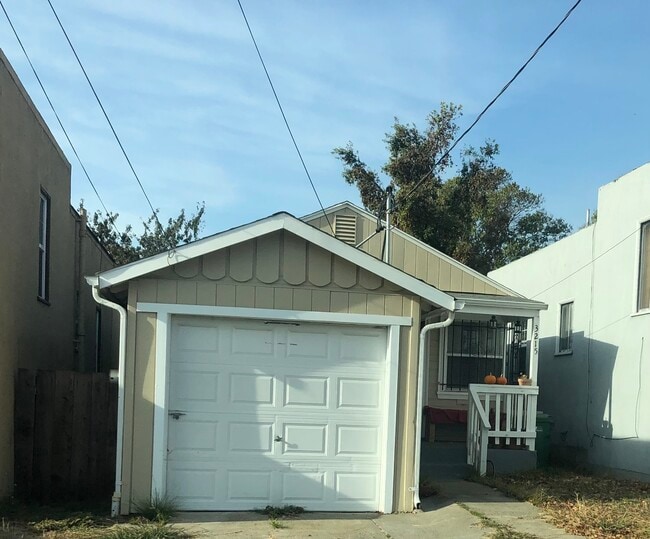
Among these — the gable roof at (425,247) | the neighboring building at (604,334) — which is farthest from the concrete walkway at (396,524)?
the gable roof at (425,247)

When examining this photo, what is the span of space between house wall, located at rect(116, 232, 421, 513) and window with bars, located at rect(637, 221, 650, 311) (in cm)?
436

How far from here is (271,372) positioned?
325 inches

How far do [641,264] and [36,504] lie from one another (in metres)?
8.97

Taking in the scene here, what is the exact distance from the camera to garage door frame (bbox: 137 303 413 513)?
Answer: 7828 millimetres

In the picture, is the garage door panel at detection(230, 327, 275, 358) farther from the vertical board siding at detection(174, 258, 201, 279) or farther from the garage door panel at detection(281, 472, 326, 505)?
the garage door panel at detection(281, 472, 326, 505)

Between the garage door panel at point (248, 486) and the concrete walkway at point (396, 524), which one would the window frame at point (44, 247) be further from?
the concrete walkway at point (396, 524)

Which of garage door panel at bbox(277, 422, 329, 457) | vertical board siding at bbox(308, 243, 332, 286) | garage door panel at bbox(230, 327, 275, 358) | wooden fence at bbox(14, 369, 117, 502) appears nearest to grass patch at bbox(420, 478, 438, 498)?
garage door panel at bbox(277, 422, 329, 457)

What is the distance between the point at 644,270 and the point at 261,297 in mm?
6167

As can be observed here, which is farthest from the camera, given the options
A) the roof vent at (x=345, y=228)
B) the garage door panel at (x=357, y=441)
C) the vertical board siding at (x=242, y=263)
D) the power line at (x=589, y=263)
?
the roof vent at (x=345, y=228)

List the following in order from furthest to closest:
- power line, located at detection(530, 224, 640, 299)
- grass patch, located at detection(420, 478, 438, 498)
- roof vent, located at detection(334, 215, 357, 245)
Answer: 1. roof vent, located at detection(334, 215, 357, 245)
2. power line, located at detection(530, 224, 640, 299)
3. grass patch, located at detection(420, 478, 438, 498)

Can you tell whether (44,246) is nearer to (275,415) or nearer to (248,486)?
(275,415)

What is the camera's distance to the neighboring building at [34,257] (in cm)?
809

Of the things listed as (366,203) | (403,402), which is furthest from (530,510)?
(366,203)

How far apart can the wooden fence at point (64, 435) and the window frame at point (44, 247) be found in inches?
66.0
